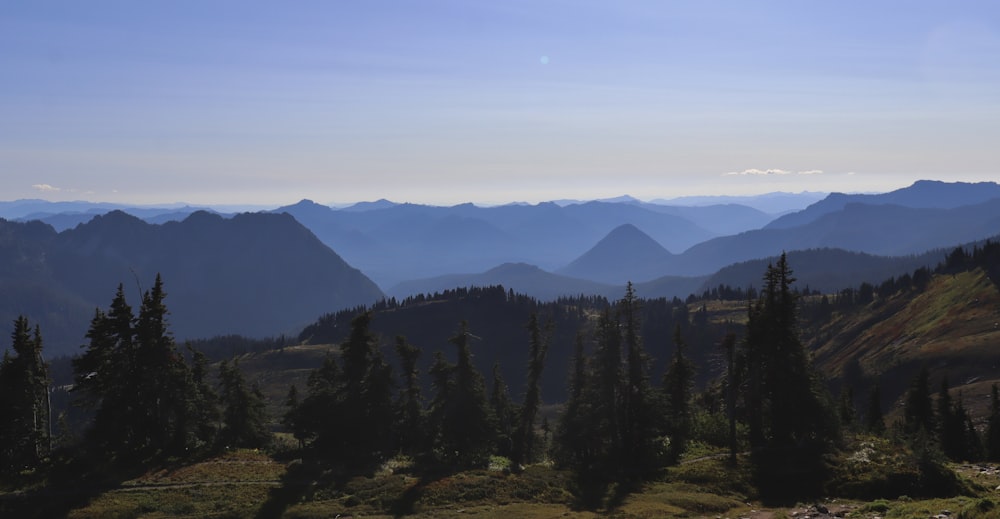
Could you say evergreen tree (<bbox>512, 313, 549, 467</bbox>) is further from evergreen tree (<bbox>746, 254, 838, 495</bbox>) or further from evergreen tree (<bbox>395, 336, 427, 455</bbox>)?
evergreen tree (<bbox>746, 254, 838, 495</bbox>)

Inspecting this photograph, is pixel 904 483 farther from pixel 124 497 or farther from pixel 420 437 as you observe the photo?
pixel 124 497

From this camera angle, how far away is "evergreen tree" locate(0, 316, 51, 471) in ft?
186

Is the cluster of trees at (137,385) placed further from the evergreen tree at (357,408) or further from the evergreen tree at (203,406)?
the evergreen tree at (357,408)

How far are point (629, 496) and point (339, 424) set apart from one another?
30168 millimetres

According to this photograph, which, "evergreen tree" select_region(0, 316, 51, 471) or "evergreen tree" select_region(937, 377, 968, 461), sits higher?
"evergreen tree" select_region(0, 316, 51, 471)

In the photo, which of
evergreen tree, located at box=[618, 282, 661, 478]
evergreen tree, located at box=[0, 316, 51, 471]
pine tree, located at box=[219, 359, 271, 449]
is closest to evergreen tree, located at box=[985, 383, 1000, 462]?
evergreen tree, located at box=[618, 282, 661, 478]

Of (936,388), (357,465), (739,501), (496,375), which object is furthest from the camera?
(936,388)

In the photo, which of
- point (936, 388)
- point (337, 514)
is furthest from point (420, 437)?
point (936, 388)

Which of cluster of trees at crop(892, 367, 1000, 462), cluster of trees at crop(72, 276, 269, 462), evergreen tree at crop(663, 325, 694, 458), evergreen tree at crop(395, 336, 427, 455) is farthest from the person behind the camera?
cluster of trees at crop(892, 367, 1000, 462)

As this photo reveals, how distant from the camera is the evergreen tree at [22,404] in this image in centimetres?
5656

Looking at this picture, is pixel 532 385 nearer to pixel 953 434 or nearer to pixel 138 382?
pixel 138 382

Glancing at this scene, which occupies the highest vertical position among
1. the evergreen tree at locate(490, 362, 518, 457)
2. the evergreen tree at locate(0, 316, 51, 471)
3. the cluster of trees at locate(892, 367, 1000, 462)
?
the evergreen tree at locate(0, 316, 51, 471)

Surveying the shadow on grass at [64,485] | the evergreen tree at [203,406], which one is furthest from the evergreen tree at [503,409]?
the shadow on grass at [64,485]

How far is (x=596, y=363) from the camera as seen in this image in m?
61.7
